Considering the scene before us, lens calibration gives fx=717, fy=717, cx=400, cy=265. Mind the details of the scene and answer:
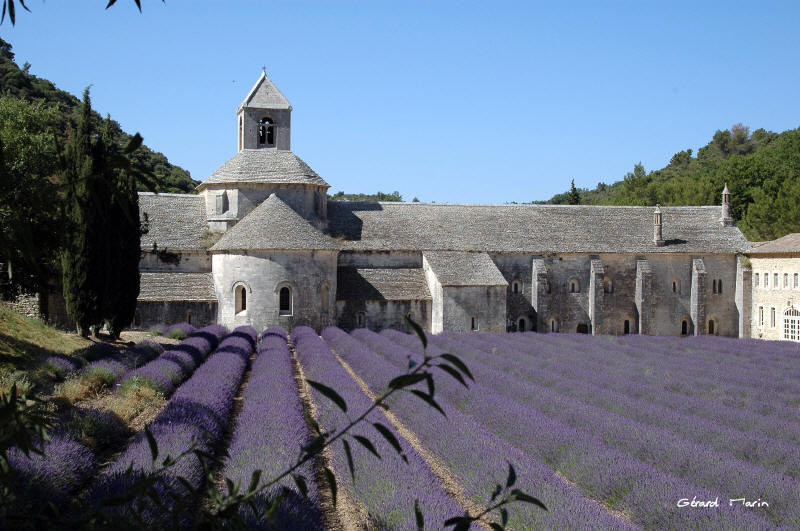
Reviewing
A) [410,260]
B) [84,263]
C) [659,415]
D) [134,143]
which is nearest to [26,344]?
[84,263]

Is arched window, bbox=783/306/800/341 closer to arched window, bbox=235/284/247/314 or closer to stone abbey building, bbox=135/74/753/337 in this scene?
stone abbey building, bbox=135/74/753/337

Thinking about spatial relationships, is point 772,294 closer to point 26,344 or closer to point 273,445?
point 273,445

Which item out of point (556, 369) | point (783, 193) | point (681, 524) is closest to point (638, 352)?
point (556, 369)

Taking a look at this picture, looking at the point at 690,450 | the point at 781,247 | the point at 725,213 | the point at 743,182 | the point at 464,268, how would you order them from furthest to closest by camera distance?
1. the point at 743,182
2. the point at 725,213
3. the point at 781,247
4. the point at 464,268
5. the point at 690,450

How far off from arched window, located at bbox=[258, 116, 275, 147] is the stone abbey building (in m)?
0.05

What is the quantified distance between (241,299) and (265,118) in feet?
37.3

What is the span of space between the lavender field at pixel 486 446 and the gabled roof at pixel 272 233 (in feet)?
34.6

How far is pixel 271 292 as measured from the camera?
32.0 metres

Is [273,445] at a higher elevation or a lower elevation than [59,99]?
lower

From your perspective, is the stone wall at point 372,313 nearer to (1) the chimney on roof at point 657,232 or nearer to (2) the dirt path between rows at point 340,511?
(1) the chimney on roof at point 657,232

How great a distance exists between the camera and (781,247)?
3688cm

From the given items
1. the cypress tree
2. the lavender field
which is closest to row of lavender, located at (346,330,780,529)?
the lavender field

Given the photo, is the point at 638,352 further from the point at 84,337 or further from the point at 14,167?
the point at 14,167

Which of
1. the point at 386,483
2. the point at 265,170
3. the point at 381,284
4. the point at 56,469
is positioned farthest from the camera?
the point at 265,170
